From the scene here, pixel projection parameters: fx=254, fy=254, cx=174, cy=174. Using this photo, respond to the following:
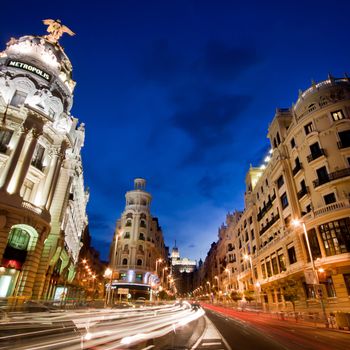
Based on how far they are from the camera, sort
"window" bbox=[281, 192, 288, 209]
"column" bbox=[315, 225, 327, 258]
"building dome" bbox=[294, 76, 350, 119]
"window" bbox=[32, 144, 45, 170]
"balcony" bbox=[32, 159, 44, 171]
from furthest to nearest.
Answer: "window" bbox=[281, 192, 288, 209] < "building dome" bbox=[294, 76, 350, 119] < "window" bbox=[32, 144, 45, 170] < "balcony" bbox=[32, 159, 44, 171] < "column" bbox=[315, 225, 327, 258]

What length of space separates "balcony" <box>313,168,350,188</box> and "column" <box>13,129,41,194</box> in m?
33.3

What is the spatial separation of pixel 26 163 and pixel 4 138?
383 centimetres

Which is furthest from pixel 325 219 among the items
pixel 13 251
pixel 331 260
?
pixel 13 251

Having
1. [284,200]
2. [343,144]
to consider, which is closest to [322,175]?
[343,144]

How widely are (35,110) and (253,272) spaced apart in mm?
48456

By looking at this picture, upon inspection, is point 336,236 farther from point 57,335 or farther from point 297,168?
point 57,335

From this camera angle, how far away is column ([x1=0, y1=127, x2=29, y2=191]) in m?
24.2

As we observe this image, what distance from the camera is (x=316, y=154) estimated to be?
32562 mm

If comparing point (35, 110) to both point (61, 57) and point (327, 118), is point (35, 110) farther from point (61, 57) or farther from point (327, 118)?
point (327, 118)

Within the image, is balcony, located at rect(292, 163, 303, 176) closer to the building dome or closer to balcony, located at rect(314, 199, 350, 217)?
the building dome

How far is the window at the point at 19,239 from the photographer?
973 inches

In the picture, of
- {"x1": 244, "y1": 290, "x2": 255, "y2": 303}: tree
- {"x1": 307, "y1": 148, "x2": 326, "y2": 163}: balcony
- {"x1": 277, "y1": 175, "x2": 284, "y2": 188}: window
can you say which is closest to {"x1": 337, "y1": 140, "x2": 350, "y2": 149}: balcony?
{"x1": 307, "y1": 148, "x2": 326, "y2": 163}: balcony

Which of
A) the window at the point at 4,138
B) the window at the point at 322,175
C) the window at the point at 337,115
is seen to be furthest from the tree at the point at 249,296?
the window at the point at 4,138

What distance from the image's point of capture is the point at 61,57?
37031 mm
